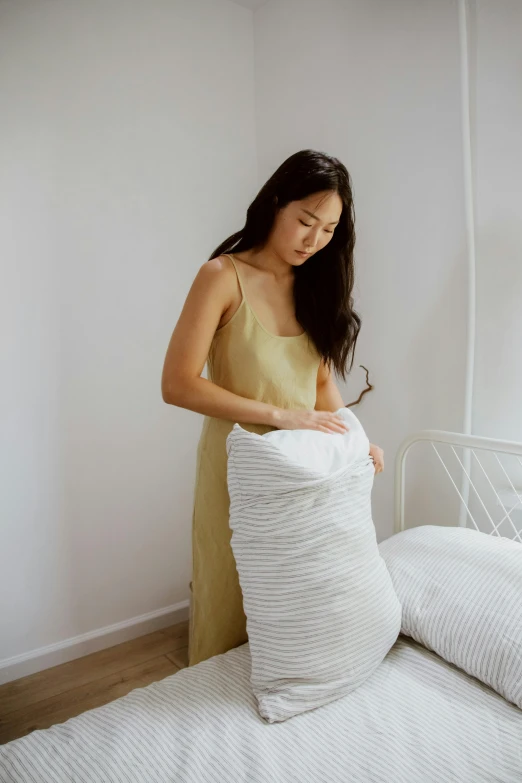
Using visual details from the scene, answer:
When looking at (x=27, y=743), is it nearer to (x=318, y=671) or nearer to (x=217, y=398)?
(x=318, y=671)

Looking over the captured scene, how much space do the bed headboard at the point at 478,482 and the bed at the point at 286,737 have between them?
2.00ft

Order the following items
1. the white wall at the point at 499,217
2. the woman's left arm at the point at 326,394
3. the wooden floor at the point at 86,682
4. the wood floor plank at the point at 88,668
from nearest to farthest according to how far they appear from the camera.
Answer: the woman's left arm at the point at 326,394, the white wall at the point at 499,217, the wooden floor at the point at 86,682, the wood floor plank at the point at 88,668

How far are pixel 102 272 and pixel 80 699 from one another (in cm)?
140

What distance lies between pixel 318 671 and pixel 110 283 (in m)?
1.52

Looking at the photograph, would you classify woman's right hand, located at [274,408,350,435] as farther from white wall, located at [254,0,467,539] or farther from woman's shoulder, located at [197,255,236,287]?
white wall, located at [254,0,467,539]

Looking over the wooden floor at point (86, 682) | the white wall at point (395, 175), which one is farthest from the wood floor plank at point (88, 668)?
the white wall at point (395, 175)

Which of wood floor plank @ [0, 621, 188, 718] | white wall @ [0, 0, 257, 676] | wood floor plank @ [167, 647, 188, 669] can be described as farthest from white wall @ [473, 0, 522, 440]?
wood floor plank @ [0, 621, 188, 718]

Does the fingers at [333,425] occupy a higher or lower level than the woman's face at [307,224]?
lower

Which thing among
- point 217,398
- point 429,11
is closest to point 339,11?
point 429,11

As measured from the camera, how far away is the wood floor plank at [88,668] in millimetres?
1842

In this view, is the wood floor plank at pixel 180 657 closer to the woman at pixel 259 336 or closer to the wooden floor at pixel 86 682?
the wooden floor at pixel 86 682

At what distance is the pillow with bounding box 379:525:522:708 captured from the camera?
3.59 ft

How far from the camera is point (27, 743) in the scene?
0.97 meters

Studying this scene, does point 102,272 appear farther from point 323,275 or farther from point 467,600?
point 467,600
